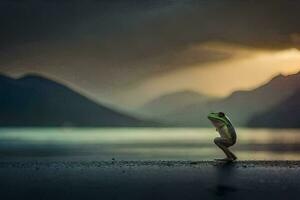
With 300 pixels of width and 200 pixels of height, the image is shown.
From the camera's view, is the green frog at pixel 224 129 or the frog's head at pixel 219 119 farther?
the frog's head at pixel 219 119

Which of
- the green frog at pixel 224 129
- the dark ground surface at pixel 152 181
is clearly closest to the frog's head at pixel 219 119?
the green frog at pixel 224 129

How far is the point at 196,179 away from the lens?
111ft

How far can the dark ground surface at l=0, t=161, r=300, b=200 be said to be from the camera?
89.3ft

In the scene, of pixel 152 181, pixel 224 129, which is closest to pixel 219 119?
pixel 224 129

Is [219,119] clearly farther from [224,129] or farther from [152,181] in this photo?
[152,181]

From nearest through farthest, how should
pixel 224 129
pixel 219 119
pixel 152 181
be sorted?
pixel 152 181 < pixel 224 129 < pixel 219 119

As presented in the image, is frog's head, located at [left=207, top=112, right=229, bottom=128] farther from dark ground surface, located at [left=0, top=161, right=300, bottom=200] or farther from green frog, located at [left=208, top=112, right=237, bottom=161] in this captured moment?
dark ground surface, located at [left=0, top=161, right=300, bottom=200]

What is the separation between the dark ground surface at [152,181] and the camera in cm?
2722

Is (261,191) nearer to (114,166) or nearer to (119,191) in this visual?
(119,191)

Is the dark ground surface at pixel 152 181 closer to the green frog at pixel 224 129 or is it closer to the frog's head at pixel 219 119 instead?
the green frog at pixel 224 129

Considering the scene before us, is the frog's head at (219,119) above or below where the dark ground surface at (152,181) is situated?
above

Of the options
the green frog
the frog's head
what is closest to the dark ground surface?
the green frog

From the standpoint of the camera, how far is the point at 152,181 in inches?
1297

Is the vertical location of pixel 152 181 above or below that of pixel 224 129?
below
